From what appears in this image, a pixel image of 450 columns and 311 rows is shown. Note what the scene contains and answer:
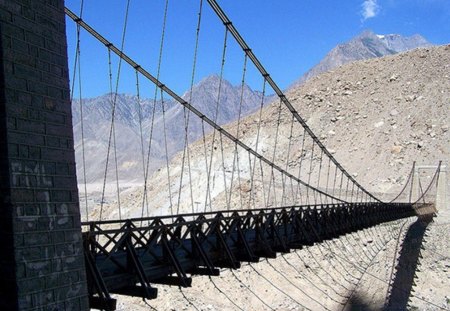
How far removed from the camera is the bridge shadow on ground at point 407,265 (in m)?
24.0

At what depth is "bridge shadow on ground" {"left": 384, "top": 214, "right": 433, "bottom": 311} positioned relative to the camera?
78.6 ft

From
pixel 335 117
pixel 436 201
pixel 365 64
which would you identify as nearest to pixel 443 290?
pixel 436 201

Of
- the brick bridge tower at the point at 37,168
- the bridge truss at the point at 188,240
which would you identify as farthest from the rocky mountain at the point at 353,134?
the brick bridge tower at the point at 37,168

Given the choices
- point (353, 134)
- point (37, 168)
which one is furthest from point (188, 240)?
point (353, 134)

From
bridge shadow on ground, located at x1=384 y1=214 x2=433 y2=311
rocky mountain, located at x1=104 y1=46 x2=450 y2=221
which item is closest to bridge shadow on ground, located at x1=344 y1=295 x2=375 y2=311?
bridge shadow on ground, located at x1=384 y1=214 x2=433 y2=311

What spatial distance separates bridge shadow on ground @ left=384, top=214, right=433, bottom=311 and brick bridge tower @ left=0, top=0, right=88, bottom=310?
67.0 ft

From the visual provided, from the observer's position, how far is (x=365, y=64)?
6706 cm

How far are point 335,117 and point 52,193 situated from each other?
52.5 meters

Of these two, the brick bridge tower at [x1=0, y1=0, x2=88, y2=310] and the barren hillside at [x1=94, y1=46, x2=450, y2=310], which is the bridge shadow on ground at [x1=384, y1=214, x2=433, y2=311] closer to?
the barren hillside at [x1=94, y1=46, x2=450, y2=310]

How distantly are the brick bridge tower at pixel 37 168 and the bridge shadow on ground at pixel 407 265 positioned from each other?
20.4m

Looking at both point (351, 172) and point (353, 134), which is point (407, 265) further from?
point (353, 134)

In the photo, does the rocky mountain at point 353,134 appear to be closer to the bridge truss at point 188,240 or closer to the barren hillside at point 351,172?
the barren hillside at point 351,172

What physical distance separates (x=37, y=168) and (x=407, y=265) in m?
25.6

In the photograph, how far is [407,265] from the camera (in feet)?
90.7
